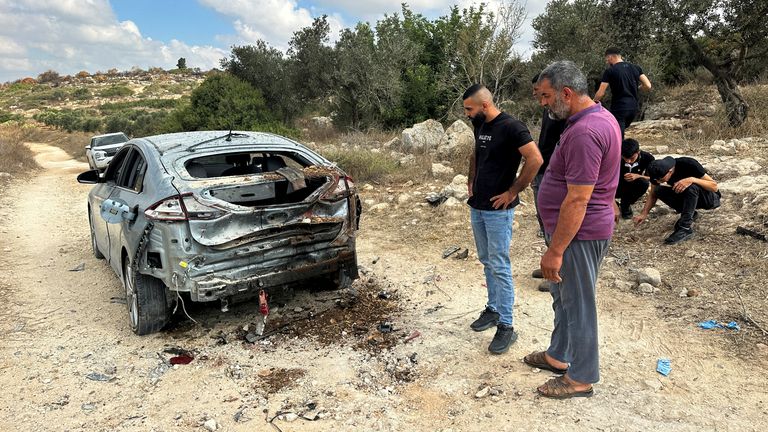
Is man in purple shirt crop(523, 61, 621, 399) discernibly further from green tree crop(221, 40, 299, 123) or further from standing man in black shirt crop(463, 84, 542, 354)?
green tree crop(221, 40, 299, 123)

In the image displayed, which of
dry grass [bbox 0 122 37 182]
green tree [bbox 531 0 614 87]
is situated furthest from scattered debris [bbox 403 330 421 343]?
dry grass [bbox 0 122 37 182]

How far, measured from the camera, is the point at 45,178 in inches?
599

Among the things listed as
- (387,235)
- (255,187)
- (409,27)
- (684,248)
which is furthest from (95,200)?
(409,27)

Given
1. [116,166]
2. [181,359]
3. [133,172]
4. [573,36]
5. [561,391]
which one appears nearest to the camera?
[561,391]

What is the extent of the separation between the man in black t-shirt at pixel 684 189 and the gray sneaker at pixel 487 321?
2778 mm

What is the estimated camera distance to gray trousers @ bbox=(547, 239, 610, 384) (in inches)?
106

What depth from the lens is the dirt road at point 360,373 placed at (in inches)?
114

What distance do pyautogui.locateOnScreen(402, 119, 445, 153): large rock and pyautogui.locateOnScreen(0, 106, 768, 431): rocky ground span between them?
6761mm

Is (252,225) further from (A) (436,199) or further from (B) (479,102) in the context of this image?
(A) (436,199)

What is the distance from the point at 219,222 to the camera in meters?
3.56

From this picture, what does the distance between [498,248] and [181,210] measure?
229cm

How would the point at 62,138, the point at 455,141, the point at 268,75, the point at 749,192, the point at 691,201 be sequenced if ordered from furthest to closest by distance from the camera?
the point at 62,138 < the point at 268,75 < the point at 455,141 < the point at 749,192 < the point at 691,201

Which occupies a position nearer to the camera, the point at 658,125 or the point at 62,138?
the point at 658,125

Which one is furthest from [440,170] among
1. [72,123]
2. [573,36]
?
[72,123]
